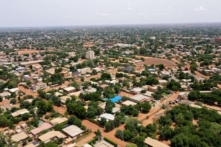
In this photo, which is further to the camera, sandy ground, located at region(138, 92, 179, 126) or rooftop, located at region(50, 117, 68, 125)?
sandy ground, located at region(138, 92, 179, 126)

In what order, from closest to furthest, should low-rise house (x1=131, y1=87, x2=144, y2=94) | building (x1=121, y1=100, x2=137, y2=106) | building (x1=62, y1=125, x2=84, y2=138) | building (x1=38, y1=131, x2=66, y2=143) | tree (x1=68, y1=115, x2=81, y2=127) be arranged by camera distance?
building (x1=38, y1=131, x2=66, y2=143) → building (x1=62, y1=125, x2=84, y2=138) → tree (x1=68, y1=115, x2=81, y2=127) → building (x1=121, y1=100, x2=137, y2=106) → low-rise house (x1=131, y1=87, x2=144, y2=94)

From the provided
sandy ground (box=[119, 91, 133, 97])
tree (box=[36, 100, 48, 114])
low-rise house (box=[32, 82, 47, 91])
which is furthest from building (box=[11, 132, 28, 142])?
sandy ground (box=[119, 91, 133, 97])

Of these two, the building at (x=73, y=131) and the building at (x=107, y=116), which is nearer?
the building at (x=73, y=131)

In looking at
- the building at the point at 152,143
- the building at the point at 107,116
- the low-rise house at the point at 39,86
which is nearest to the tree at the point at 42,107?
the building at the point at 107,116

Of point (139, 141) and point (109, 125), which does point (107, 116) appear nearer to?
point (109, 125)

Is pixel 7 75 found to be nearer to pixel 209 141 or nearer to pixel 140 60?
pixel 140 60

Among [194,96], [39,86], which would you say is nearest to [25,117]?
[39,86]

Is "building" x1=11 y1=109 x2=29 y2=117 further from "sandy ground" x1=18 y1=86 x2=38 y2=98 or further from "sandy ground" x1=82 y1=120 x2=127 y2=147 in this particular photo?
"sandy ground" x1=82 y1=120 x2=127 y2=147

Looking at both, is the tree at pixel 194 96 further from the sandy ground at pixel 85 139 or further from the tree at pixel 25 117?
the tree at pixel 25 117
